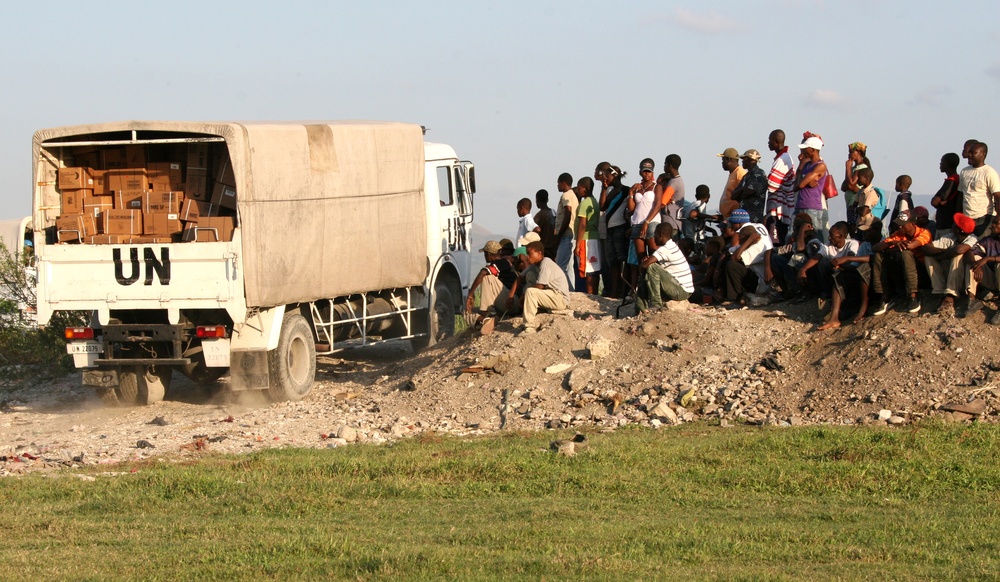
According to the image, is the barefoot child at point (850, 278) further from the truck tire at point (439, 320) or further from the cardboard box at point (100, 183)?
the cardboard box at point (100, 183)

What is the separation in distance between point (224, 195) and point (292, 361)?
2.22 m

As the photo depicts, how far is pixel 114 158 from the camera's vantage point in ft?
46.9

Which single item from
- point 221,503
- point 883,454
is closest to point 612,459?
point 883,454

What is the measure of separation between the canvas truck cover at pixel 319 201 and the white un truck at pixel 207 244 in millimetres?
23

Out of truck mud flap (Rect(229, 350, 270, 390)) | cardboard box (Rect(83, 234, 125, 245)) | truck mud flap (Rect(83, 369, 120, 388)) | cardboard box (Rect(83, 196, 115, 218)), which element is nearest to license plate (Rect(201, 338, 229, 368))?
truck mud flap (Rect(229, 350, 270, 390))

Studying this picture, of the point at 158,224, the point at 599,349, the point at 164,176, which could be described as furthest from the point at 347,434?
the point at 164,176

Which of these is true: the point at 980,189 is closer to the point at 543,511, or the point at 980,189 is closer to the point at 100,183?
the point at 543,511

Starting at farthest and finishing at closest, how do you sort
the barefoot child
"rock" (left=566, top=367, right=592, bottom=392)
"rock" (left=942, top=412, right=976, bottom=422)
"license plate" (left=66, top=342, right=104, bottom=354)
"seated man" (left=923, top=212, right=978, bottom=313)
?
"license plate" (left=66, top=342, right=104, bottom=354)
"rock" (left=566, top=367, right=592, bottom=392)
the barefoot child
"seated man" (left=923, top=212, right=978, bottom=313)
"rock" (left=942, top=412, right=976, bottom=422)

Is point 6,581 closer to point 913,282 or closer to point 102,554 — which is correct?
point 102,554

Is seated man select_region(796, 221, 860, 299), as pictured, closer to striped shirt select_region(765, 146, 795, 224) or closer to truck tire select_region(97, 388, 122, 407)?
striped shirt select_region(765, 146, 795, 224)

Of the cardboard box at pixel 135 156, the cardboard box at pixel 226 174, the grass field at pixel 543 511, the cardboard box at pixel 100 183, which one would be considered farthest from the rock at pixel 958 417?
the cardboard box at pixel 100 183

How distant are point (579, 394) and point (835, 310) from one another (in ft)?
10.0

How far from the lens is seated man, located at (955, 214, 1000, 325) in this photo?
12.2 meters

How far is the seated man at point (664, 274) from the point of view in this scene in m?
14.5
